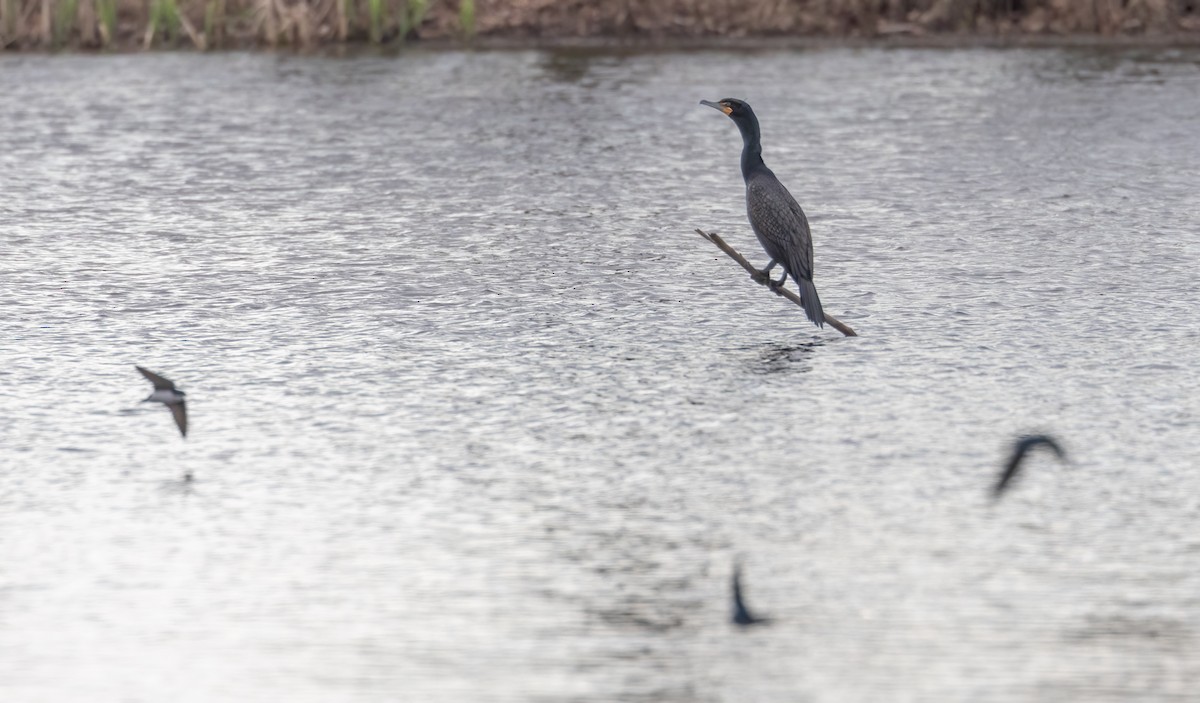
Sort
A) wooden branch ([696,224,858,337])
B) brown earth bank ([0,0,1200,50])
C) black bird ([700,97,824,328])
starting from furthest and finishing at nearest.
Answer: brown earth bank ([0,0,1200,50]), black bird ([700,97,824,328]), wooden branch ([696,224,858,337])

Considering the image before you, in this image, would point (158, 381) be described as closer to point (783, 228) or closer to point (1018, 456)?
point (1018, 456)

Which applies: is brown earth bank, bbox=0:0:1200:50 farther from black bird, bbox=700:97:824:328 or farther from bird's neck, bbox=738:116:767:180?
black bird, bbox=700:97:824:328

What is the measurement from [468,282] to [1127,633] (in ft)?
18.3

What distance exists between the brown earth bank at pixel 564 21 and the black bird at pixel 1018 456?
A: 15.1 meters

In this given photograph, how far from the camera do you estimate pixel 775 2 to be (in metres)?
A: 21.7

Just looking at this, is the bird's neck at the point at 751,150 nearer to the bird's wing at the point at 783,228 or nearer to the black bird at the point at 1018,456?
the bird's wing at the point at 783,228

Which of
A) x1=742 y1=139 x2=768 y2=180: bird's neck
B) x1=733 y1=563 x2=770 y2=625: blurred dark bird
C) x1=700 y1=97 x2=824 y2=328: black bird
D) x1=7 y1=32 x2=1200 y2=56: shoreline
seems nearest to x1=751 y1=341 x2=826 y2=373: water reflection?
x1=700 y1=97 x2=824 y2=328: black bird

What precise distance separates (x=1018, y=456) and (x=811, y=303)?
2.78 m

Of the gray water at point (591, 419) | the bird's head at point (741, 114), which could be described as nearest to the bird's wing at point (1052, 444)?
the gray water at point (591, 419)

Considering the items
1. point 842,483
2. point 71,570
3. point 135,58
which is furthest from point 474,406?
point 135,58

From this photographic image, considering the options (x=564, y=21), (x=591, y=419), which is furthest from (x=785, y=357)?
(x=564, y=21)

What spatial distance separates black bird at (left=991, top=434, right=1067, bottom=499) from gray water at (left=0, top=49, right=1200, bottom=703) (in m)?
0.07

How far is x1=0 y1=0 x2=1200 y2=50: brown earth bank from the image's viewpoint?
20.5 metres

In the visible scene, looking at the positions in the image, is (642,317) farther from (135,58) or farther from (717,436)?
(135,58)
